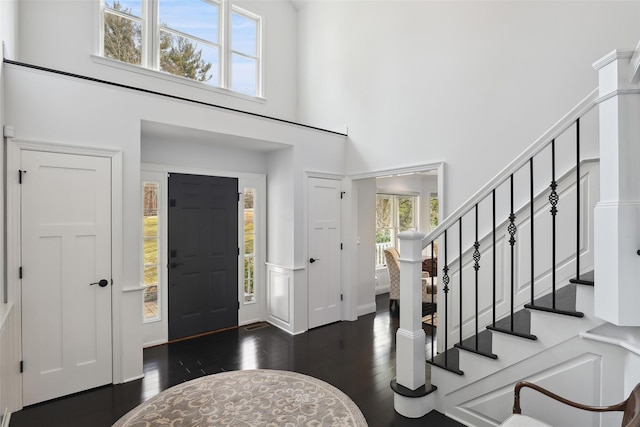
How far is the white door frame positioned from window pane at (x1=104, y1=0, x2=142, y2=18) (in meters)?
2.36

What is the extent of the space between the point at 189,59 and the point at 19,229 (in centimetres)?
319

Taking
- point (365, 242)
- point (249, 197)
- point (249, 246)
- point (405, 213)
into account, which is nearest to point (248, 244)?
point (249, 246)

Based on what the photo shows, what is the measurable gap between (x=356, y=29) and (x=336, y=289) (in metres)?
3.77

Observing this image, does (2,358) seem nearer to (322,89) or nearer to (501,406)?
(501,406)

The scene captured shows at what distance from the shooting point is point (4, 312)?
2.40m

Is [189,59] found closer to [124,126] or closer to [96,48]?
[96,48]

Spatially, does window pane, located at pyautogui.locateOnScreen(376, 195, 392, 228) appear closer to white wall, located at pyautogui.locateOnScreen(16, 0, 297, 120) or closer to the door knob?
white wall, located at pyautogui.locateOnScreen(16, 0, 297, 120)

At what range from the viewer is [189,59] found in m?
4.77

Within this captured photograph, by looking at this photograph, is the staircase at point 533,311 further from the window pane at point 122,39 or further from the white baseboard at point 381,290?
the window pane at point 122,39

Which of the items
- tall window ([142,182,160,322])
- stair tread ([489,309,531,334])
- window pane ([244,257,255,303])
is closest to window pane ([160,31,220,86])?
tall window ([142,182,160,322])

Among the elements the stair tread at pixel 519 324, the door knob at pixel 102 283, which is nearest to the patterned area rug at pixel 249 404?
the door knob at pixel 102 283

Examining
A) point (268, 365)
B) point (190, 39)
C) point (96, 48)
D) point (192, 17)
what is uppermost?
point (192, 17)

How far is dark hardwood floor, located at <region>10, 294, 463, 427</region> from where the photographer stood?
260cm

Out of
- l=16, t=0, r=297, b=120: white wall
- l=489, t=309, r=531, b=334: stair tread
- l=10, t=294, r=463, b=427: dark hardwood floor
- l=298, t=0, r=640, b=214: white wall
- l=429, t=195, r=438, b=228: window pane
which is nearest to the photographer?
l=489, t=309, r=531, b=334: stair tread
